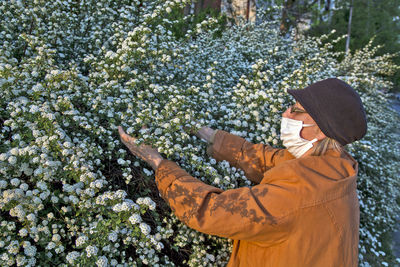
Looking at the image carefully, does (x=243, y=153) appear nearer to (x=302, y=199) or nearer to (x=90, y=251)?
(x=302, y=199)

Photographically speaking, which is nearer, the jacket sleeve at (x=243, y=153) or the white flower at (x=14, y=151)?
the white flower at (x=14, y=151)

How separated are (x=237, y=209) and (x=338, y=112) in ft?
2.66

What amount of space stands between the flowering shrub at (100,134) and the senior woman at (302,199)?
13.4 inches

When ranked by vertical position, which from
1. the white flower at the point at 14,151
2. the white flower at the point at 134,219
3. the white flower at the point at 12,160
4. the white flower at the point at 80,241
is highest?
the white flower at the point at 14,151

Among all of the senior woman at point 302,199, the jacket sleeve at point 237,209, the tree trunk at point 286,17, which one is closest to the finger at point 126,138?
the senior woman at point 302,199

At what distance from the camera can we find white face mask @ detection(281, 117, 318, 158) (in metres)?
1.94

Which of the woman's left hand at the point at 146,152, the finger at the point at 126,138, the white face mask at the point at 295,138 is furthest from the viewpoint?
the finger at the point at 126,138

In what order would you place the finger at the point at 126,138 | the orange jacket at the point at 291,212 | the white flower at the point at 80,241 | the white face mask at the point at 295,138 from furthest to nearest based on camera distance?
the finger at the point at 126,138
the white face mask at the point at 295,138
the white flower at the point at 80,241
the orange jacket at the point at 291,212

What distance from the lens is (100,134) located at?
2.45 meters

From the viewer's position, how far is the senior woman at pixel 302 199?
1.53m

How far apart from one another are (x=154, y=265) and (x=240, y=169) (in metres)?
1.04

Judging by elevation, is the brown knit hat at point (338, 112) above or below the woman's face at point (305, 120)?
above

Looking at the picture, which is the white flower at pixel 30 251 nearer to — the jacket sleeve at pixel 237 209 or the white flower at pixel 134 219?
the white flower at pixel 134 219

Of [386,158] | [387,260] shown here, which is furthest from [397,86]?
[387,260]
